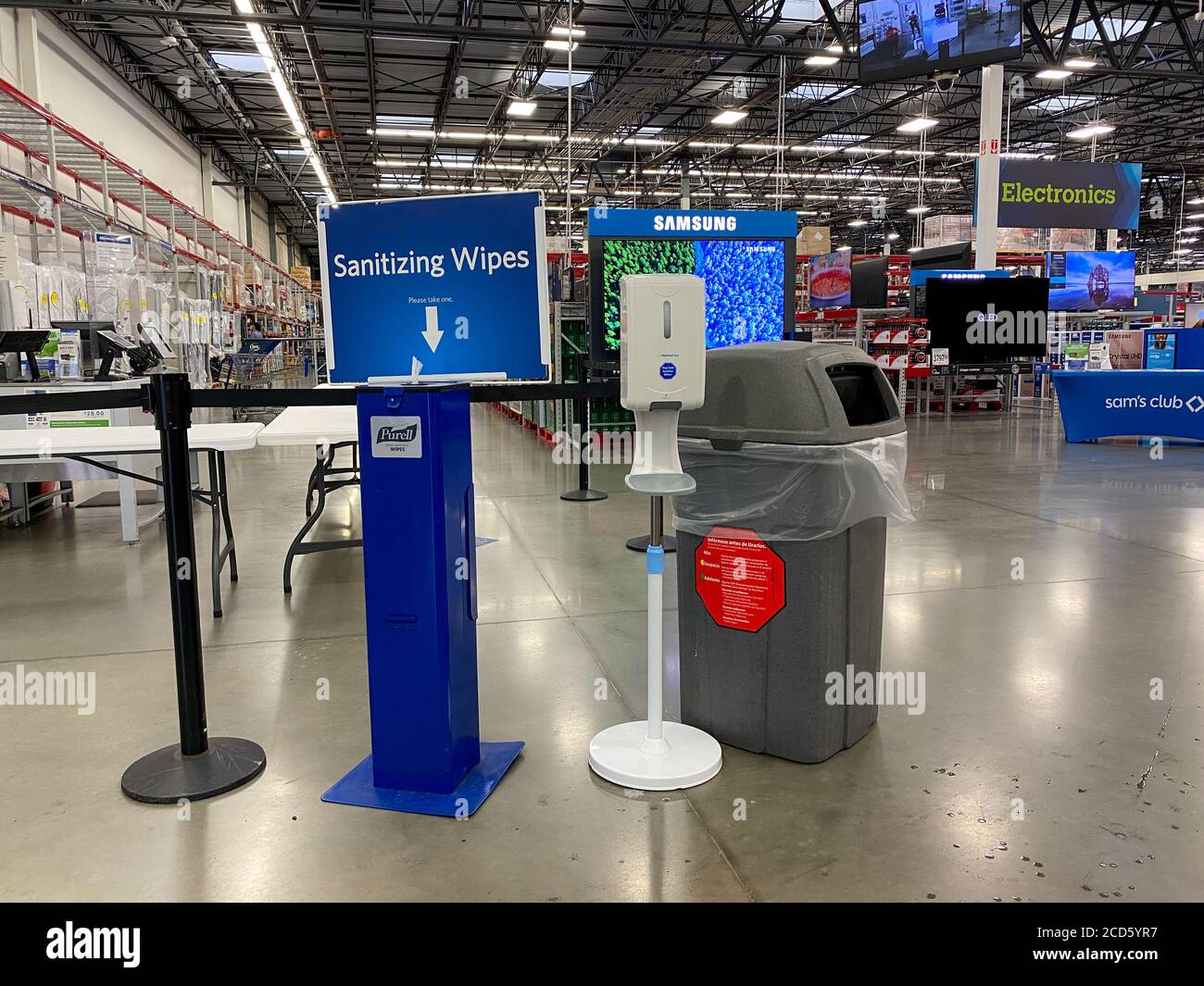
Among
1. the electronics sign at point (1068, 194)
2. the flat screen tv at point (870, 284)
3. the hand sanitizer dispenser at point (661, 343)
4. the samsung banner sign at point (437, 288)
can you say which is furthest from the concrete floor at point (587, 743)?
the flat screen tv at point (870, 284)

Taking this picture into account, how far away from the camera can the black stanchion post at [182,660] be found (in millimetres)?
2232

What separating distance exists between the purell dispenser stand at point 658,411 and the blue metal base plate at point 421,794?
0.29 meters

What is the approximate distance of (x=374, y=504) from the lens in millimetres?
2109

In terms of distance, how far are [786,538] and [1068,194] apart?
1177 cm

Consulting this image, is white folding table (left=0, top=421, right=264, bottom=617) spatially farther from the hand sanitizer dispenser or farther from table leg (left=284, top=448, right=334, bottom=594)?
the hand sanitizer dispenser

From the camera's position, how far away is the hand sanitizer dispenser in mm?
2090

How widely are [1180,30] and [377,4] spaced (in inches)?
472

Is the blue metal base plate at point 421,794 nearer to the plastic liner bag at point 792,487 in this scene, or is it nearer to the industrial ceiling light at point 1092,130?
the plastic liner bag at point 792,487

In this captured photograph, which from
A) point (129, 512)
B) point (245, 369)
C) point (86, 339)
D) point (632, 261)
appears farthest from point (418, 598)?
point (245, 369)

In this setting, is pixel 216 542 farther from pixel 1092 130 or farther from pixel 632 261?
pixel 1092 130

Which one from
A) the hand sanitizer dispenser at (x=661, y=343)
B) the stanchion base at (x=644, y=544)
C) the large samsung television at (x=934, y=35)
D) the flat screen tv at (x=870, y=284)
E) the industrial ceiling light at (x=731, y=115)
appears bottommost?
the stanchion base at (x=644, y=544)

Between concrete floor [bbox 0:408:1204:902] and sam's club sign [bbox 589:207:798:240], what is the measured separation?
175 centimetres

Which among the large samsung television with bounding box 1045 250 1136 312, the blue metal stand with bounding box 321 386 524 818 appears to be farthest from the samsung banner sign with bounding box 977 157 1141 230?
the blue metal stand with bounding box 321 386 524 818
